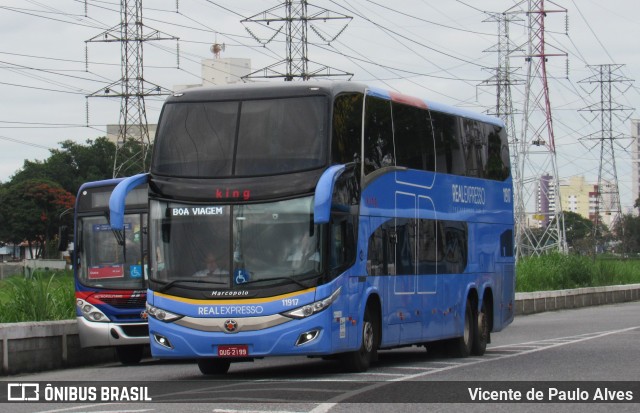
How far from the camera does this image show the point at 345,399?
1380 cm

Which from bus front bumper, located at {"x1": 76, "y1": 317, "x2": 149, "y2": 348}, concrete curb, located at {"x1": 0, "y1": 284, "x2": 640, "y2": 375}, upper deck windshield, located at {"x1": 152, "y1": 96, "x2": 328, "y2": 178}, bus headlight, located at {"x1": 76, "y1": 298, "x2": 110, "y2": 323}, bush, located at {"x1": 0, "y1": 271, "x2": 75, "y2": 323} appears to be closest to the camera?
upper deck windshield, located at {"x1": 152, "y1": 96, "x2": 328, "y2": 178}

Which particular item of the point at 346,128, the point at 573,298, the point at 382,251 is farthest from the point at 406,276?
the point at 573,298

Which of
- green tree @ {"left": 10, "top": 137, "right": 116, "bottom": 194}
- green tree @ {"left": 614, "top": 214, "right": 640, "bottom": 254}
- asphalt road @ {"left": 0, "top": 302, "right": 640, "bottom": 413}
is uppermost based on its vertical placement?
green tree @ {"left": 10, "top": 137, "right": 116, "bottom": 194}

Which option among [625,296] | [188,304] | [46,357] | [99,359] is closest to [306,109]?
[188,304]

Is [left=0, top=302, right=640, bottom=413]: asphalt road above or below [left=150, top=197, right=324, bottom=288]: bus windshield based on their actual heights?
below

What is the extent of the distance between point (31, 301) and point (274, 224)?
7978 mm

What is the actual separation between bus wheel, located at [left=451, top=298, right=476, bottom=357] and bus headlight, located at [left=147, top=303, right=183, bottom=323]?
669cm

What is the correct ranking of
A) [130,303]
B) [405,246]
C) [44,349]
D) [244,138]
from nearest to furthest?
[244,138]
[405,246]
[44,349]
[130,303]

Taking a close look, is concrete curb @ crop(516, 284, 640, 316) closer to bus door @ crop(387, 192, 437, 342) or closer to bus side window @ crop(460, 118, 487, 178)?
bus side window @ crop(460, 118, 487, 178)

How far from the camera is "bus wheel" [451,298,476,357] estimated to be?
23.1 m

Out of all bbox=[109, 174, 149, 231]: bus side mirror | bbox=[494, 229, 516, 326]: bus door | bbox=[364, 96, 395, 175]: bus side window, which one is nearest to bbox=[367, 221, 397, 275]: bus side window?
bbox=[364, 96, 395, 175]: bus side window

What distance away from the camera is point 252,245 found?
17578 millimetres

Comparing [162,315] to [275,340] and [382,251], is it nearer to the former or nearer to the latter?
[275,340]

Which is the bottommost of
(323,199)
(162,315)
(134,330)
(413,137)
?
(134,330)
